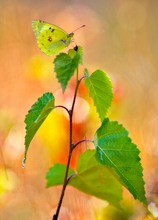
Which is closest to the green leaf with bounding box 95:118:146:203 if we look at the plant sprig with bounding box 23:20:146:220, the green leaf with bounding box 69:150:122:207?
the plant sprig with bounding box 23:20:146:220

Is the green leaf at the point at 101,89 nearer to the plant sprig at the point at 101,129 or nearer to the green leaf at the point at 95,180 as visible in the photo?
the plant sprig at the point at 101,129

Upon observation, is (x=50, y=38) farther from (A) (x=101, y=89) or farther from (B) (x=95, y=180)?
(B) (x=95, y=180)

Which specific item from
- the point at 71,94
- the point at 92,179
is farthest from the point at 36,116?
the point at 71,94

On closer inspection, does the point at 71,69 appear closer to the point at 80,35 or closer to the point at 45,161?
the point at 45,161

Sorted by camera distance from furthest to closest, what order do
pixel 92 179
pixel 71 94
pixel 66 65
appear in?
pixel 71 94
pixel 92 179
pixel 66 65

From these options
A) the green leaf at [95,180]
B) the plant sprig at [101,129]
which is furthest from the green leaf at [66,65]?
the green leaf at [95,180]
